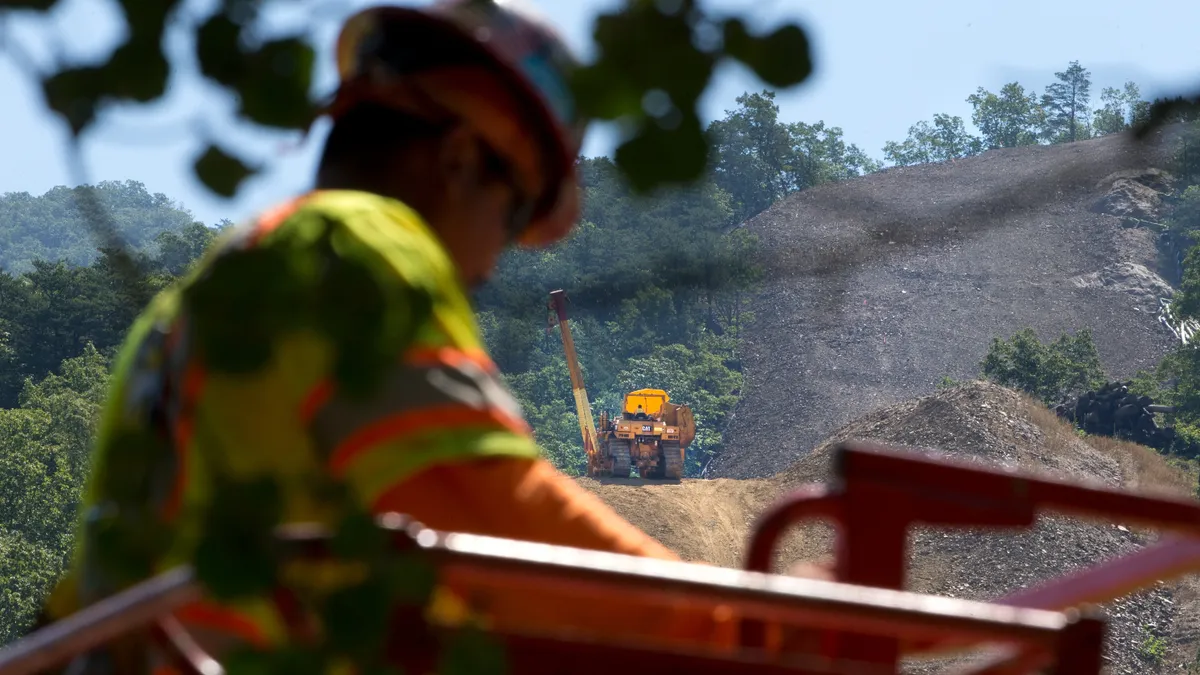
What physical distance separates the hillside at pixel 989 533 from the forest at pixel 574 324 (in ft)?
22.4

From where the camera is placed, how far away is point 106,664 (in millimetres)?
1312

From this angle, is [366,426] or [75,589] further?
[75,589]

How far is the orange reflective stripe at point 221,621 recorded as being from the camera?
51.1 inches

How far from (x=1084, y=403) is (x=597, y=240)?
27.5m

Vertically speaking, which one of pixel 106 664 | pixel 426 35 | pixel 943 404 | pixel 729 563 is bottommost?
pixel 729 563

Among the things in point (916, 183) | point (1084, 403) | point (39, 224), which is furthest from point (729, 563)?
point (39, 224)

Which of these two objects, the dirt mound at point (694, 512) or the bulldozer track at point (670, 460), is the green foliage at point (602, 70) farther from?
the bulldozer track at point (670, 460)

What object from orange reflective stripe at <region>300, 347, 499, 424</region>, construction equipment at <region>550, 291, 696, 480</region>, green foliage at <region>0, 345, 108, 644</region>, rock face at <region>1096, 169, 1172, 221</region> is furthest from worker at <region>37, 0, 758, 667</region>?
rock face at <region>1096, 169, 1172, 221</region>

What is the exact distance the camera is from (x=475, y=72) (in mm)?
1470

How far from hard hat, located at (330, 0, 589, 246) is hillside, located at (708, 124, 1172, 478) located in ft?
164

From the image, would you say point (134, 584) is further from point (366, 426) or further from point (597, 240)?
point (597, 240)

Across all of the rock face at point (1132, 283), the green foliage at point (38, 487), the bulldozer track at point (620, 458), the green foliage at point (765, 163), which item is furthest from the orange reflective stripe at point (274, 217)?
the green foliage at point (765, 163)

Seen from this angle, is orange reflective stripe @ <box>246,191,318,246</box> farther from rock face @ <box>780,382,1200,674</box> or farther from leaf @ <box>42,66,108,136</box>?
rock face @ <box>780,382,1200,674</box>

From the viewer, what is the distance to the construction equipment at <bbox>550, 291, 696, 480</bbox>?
34.2 m
